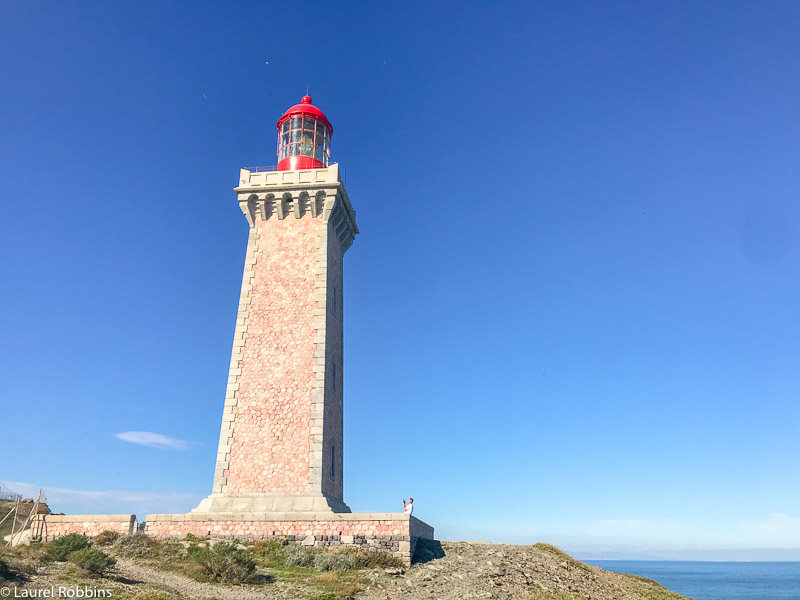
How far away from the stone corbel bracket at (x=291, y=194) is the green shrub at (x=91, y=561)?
14195 millimetres

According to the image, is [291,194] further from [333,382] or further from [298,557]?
[298,557]

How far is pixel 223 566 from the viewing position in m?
15.4

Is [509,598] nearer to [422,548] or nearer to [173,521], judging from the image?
[422,548]

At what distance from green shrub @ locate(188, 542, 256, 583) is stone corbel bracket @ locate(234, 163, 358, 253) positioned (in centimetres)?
1340

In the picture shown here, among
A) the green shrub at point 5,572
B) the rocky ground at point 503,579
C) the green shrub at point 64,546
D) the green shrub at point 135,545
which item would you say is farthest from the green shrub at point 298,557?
the green shrub at point 5,572

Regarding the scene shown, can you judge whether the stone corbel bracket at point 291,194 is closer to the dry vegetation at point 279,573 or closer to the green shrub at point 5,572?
the dry vegetation at point 279,573

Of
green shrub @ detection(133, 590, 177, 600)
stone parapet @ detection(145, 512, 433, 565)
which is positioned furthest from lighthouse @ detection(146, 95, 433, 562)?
green shrub @ detection(133, 590, 177, 600)

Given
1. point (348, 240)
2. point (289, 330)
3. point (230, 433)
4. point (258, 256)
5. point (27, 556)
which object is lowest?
point (27, 556)

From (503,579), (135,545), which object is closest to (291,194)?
(135,545)

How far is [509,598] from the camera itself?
1499cm

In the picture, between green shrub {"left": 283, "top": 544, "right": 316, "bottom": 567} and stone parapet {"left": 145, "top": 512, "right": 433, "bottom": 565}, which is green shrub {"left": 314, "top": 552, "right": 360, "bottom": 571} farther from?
stone parapet {"left": 145, "top": 512, "right": 433, "bottom": 565}

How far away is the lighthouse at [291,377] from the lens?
19203 mm

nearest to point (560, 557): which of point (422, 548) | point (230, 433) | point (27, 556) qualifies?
point (422, 548)

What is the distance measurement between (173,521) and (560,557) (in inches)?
571
